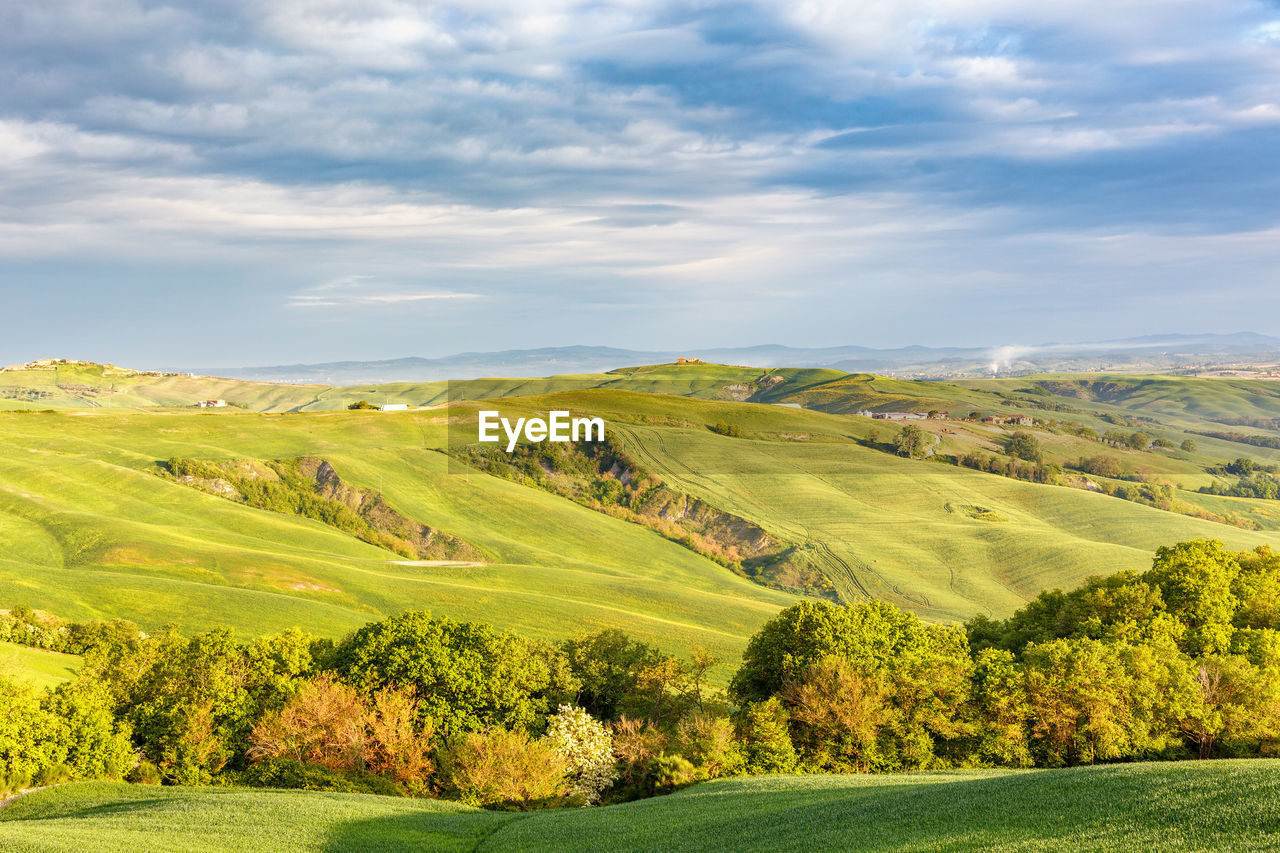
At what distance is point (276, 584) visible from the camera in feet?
339

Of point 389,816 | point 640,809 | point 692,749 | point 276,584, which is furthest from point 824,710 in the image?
point 276,584

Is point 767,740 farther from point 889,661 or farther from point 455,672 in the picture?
point 455,672

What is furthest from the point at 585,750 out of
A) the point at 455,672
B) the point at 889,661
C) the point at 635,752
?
the point at 889,661

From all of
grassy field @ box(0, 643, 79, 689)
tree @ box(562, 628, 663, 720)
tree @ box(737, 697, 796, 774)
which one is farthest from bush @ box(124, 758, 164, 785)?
tree @ box(737, 697, 796, 774)

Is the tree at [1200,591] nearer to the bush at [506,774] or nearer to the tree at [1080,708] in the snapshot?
Result: the tree at [1080,708]

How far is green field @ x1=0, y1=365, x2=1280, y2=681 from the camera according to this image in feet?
333

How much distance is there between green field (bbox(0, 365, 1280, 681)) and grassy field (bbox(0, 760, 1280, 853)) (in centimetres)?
5264

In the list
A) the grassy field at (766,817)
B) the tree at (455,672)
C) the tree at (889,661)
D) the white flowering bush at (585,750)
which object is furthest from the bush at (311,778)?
the tree at (889,661)

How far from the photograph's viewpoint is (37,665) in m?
61.5

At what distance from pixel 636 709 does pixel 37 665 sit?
1831 inches

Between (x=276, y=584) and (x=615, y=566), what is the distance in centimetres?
6129

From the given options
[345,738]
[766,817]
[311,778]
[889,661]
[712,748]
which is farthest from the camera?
[889,661]

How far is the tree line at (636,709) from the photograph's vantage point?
47.4 meters

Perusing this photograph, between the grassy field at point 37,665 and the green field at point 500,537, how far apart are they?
1987 cm
